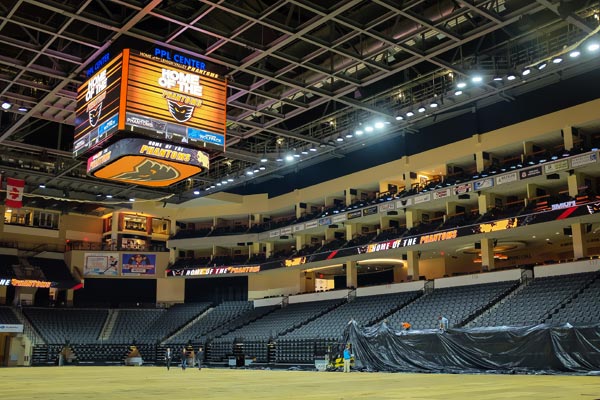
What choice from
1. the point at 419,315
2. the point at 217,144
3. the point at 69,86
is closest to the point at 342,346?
the point at 419,315

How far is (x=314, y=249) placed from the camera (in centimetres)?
4506

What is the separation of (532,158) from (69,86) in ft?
76.7

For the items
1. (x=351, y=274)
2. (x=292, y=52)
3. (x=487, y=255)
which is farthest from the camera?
(x=351, y=274)

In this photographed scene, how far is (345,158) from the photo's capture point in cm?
4503

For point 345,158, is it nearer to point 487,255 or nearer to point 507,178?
point 487,255

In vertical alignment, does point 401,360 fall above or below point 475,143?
below

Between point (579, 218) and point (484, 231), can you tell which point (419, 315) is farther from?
point (579, 218)

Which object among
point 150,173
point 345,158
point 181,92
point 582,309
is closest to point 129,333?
point 345,158

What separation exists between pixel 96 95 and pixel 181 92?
2990 millimetres

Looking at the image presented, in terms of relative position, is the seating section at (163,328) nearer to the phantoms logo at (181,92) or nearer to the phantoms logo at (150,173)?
the phantoms logo at (150,173)

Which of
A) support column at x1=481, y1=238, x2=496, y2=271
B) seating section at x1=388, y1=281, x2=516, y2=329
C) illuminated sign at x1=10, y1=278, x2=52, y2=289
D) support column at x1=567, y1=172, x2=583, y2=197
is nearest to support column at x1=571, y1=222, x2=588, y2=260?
support column at x1=567, y1=172, x2=583, y2=197

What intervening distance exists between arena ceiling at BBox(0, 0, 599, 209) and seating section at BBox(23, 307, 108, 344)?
1445cm

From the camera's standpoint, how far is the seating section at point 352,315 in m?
35.7

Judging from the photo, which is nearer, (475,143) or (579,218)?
(579,218)
